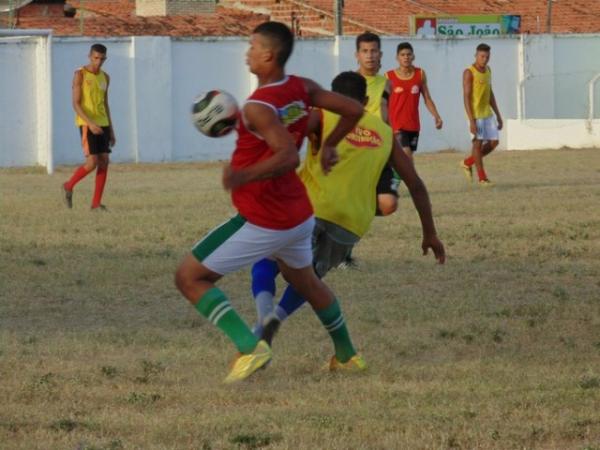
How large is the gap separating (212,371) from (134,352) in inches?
32.5

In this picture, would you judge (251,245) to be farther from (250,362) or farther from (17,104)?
(17,104)

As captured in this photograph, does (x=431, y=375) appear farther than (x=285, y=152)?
Yes

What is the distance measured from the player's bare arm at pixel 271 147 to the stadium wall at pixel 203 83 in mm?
21645

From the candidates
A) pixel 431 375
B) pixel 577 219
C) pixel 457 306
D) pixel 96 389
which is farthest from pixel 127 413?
pixel 577 219

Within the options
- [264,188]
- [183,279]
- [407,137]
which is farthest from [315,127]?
[407,137]

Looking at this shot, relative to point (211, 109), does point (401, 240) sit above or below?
below

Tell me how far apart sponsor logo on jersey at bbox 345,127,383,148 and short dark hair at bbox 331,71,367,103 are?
0.90 feet

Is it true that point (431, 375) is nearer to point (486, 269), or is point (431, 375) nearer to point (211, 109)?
point (211, 109)

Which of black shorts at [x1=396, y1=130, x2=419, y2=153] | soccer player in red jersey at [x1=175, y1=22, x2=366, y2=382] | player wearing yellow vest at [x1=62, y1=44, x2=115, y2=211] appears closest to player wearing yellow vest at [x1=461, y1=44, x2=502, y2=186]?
black shorts at [x1=396, y1=130, x2=419, y2=153]

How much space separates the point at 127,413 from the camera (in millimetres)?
6652

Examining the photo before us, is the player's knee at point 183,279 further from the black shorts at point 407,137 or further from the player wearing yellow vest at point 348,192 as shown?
the black shorts at point 407,137

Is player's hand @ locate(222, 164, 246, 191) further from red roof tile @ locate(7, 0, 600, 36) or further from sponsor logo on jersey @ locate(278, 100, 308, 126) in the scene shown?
red roof tile @ locate(7, 0, 600, 36)

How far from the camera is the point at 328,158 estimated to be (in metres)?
7.41

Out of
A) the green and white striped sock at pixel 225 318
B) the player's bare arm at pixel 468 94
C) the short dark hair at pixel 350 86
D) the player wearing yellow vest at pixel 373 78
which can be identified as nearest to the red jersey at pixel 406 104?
the player's bare arm at pixel 468 94
